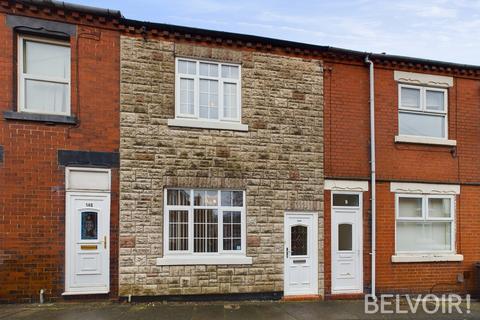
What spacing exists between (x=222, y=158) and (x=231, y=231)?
1697 mm

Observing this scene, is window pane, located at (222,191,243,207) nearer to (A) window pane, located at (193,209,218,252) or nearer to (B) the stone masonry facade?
(B) the stone masonry facade

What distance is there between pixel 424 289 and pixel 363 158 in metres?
3.68

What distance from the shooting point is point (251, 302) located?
8656mm

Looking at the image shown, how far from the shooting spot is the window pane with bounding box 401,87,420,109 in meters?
10.3

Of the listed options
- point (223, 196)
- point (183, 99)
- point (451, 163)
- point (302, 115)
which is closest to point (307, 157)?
point (302, 115)

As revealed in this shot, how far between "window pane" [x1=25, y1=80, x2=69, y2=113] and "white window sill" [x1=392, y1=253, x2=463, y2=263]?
8653 mm

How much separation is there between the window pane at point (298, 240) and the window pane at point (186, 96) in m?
3.73

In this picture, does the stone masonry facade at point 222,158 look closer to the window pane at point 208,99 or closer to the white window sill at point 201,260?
the white window sill at point 201,260

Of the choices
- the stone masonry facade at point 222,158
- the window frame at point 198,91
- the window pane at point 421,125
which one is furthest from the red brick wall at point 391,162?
the window frame at point 198,91

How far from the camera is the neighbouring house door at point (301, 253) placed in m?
9.09

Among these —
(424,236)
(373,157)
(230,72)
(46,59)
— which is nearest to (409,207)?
(424,236)

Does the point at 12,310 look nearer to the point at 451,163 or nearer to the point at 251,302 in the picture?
the point at 251,302

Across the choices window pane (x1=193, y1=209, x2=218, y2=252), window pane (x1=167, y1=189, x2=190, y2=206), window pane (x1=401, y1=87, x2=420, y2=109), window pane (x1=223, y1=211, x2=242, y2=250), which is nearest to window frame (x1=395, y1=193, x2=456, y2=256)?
window pane (x1=401, y1=87, x2=420, y2=109)

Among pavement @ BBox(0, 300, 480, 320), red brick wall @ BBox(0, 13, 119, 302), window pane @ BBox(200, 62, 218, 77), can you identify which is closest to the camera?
pavement @ BBox(0, 300, 480, 320)
